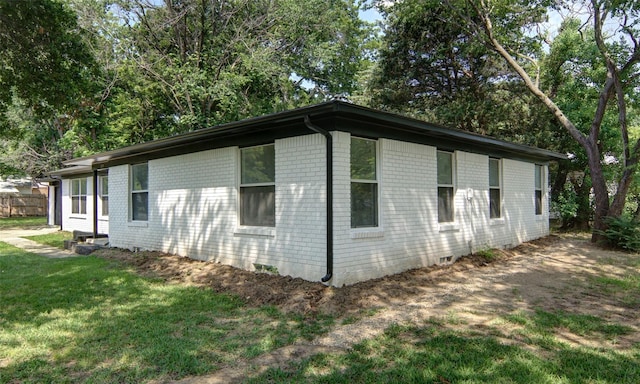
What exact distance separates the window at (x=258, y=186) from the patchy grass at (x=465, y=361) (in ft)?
11.5

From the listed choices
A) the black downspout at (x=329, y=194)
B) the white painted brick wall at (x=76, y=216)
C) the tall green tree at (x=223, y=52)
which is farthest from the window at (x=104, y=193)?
the black downspout at (x=329, y=194)

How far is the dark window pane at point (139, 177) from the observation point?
1067 centimetres

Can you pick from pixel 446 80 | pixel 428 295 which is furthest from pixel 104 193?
pixel 446 80

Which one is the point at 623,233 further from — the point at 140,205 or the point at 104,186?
the point at 104,186

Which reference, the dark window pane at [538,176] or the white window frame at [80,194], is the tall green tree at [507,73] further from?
the white window frame at [80,194]

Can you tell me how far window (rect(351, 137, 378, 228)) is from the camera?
670 centimetres

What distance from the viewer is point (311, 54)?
762 inches

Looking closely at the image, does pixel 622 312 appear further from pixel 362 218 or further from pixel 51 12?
pixel 51 12

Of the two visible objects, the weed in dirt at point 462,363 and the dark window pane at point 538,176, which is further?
the dark window pane at point 538,176

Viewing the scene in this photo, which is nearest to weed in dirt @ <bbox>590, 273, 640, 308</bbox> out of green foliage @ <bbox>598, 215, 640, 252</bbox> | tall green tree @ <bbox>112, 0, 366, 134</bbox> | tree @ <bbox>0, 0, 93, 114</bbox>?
green foliage @ <bbox>598, 215, 640, 252</bbox>

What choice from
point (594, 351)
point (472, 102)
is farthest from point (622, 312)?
point (472, 102)

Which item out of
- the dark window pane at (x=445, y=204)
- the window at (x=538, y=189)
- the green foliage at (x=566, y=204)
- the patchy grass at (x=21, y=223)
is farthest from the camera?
the patchy grass at (x=21, y=223)

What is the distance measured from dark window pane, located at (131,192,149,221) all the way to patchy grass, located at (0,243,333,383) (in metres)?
3.30

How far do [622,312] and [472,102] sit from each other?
41.0 ft
